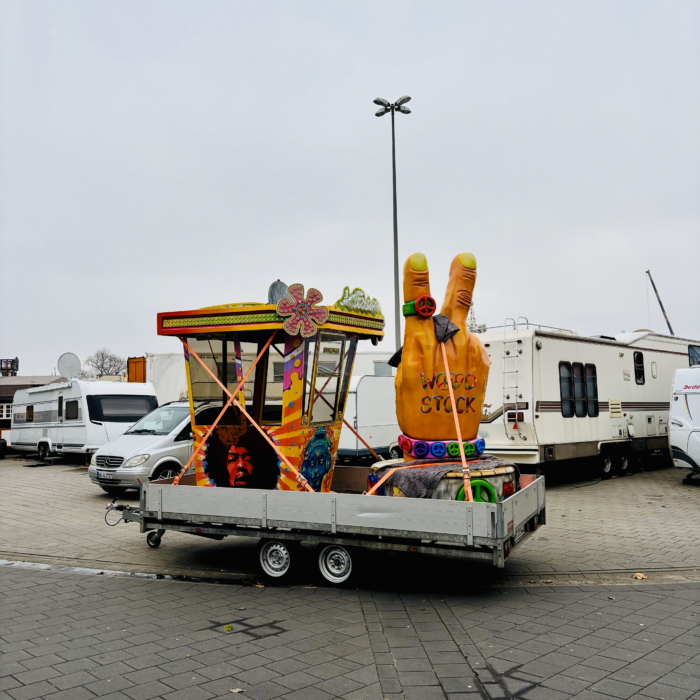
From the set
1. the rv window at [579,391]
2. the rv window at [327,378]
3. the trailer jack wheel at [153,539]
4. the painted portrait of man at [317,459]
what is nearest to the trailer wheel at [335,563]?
the painted portrait of man at [317,459]

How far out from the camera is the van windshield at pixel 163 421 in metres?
13.7

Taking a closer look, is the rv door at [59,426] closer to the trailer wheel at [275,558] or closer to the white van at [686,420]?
the trailer wheel at [275,558]

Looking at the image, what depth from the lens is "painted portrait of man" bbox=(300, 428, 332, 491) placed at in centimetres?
779

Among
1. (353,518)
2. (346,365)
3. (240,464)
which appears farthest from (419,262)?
(240,464)

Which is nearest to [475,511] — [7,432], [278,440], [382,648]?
[382,648]

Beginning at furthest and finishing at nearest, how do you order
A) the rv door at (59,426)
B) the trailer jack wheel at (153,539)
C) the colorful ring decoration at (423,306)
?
the rv door at (59,426) → the trailer jack wheel at (153,539) → the colorful ring decoration at (423,306)

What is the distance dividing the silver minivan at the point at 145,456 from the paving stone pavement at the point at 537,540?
634mm

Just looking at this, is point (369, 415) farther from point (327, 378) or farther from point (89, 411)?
point (89, 411)

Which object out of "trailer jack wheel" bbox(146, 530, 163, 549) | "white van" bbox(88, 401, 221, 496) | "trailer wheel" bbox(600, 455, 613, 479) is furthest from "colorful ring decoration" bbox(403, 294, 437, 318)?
"trailer wheel" bbox(600, 455, 613, 479)

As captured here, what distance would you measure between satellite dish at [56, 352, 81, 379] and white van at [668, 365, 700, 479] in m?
18.2

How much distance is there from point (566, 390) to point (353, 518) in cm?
898

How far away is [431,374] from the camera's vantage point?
715 cm

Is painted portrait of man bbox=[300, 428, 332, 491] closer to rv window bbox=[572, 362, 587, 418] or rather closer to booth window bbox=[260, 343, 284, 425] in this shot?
booth window bbox=[260, 343, 284, 425]

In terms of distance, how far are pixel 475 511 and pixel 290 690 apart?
2.23 meters
